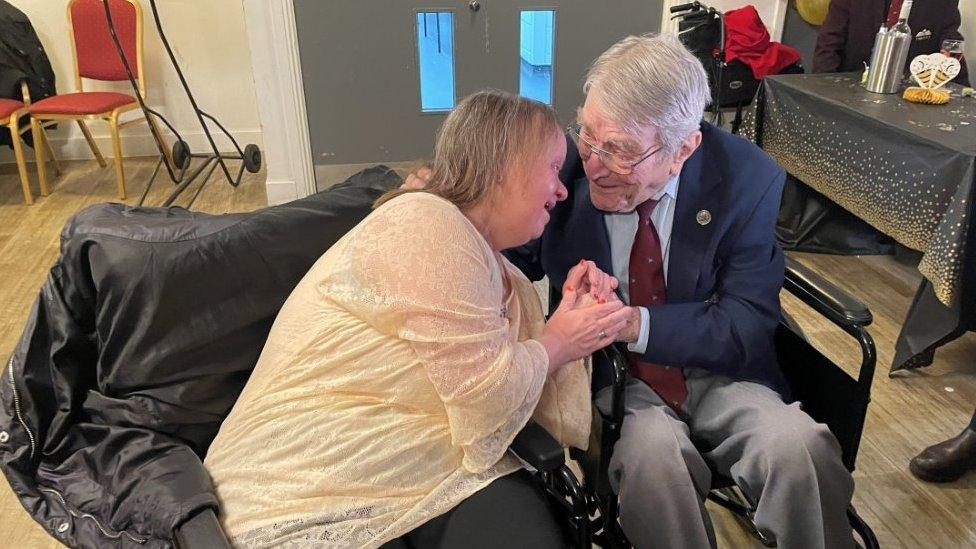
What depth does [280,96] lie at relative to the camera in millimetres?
3582

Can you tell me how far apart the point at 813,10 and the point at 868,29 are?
29.3 inches

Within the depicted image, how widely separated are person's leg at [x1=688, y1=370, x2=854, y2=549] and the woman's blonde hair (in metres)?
0.64

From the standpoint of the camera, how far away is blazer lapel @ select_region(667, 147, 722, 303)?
1453mm

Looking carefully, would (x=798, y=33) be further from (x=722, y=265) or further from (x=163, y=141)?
(x=163, y=141)

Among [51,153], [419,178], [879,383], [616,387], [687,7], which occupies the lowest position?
[879,383]

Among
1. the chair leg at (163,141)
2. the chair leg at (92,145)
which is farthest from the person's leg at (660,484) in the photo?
the chair leg at (92,145)

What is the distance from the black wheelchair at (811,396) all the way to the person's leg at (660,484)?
1.8 inches

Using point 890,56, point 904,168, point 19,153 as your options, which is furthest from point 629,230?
point 19,153

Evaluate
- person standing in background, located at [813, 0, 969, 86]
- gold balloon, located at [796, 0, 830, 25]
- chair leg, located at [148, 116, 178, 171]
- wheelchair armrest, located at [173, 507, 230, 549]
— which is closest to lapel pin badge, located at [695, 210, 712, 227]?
wheelchair armrest, located at [173, 507, 230, 549]

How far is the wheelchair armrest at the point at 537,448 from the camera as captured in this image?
1.19 metres

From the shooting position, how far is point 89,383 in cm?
136

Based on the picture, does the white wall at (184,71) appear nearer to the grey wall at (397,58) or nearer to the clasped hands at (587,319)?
the grey wall at (397,58)

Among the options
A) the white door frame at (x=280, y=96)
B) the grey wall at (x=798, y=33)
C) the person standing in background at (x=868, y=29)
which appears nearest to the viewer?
the person standing in background at (x=868, y=29)

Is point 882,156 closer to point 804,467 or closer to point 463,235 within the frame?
point 804,467
